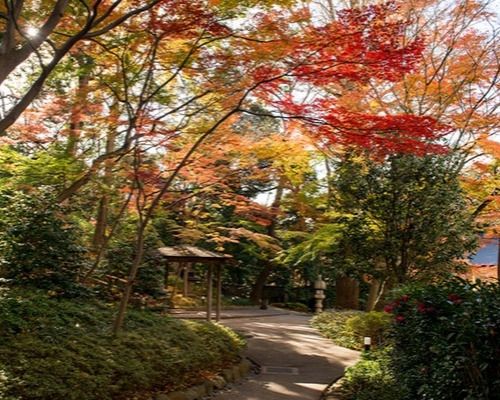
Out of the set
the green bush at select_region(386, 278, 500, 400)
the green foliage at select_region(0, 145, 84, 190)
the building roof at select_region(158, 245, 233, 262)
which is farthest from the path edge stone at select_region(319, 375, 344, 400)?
the green foliage at select_region(0, 145, 84, 190)

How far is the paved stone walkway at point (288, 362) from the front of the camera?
289 inches

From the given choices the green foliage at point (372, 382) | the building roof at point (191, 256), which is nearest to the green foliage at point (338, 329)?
the building roof at point (191, 256)

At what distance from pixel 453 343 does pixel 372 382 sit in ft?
10.9

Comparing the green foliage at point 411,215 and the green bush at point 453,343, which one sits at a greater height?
the green foliage at point 411,215

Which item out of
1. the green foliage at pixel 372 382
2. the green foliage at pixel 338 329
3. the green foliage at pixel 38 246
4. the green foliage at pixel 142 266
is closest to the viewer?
the green foliage at pixel 372 382

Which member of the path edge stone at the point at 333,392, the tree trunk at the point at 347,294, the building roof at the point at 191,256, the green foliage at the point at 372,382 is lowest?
A: the path edge stone at the point at 333,392

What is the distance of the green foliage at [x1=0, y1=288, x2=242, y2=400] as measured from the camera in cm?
494

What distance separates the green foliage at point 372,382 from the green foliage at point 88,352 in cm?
216

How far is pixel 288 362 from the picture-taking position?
9703 mm

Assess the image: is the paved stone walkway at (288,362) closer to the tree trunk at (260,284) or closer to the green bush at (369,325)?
the green bush at (369,325)

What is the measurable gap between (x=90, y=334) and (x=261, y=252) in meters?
16.7

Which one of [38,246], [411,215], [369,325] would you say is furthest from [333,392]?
[38,246]

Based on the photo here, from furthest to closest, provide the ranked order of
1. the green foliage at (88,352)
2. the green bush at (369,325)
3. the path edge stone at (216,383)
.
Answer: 1. the green bush at (369,325)
2. the path edge stone at (216,383)
3. the green foliage at (88,352)

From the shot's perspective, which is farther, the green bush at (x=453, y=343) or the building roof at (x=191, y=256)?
the building roof at (x=191, y=256)
